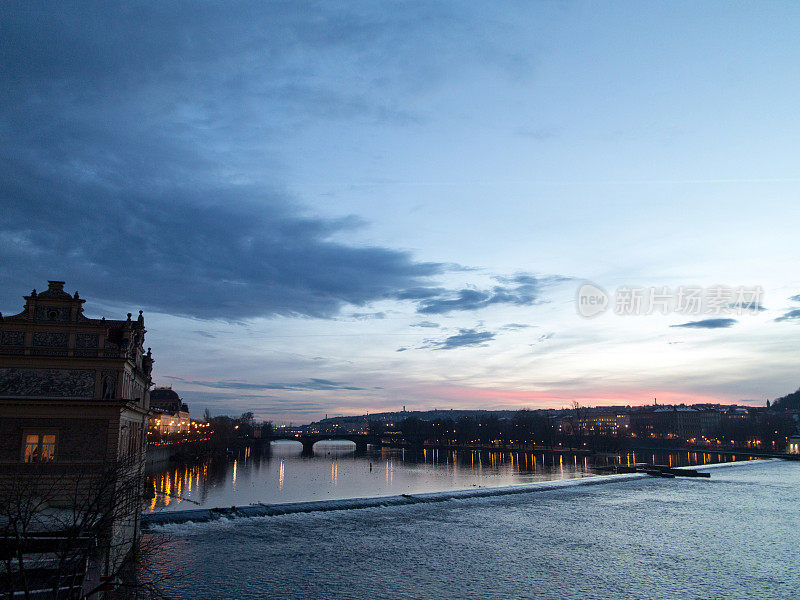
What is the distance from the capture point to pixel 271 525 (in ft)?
157

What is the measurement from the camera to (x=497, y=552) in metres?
39.4

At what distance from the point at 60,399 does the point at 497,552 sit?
28524mm

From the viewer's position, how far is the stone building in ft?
89.4

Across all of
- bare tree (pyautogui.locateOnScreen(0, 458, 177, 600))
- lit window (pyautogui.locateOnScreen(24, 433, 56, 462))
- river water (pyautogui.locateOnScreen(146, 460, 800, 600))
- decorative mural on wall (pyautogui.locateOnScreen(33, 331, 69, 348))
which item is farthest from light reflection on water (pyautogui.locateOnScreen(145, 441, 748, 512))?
decorative mural on wall (pyautogui.locateOnScreen(33, 331, 69, 348))

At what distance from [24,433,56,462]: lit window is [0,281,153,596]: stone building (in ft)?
0.14

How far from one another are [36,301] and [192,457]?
310ft

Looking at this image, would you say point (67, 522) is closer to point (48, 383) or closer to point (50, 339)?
point (48, 383)

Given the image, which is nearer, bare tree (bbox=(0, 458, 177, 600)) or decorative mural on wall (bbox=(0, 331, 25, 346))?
bare tree (bbox=(0, 458, 177, 600))

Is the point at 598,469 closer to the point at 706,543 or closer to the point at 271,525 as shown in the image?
the point at 706,543

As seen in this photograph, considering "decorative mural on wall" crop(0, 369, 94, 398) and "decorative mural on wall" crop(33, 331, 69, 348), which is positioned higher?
"decorative mural on wall" crop(33, 331, 69, 348)

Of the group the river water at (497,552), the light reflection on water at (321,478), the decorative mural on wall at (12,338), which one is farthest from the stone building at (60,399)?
the light reflection on water at (321,478)


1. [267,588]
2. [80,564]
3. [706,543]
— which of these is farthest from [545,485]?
[80,564]

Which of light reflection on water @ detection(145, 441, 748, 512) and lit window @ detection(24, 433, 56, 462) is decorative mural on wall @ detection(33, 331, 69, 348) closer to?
lit window @ detection(24, 433, 56, 462)

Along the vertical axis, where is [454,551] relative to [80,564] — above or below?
below
